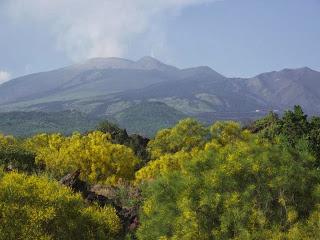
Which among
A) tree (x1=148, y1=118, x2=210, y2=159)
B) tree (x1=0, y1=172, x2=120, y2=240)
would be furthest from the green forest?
tree (x1=148, y1=118, x2=210, y2=159)

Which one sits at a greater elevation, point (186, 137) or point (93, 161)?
point (186, 137)

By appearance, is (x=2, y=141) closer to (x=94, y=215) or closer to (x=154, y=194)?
(x=154, y=194)

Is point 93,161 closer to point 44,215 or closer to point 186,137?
point 186,137

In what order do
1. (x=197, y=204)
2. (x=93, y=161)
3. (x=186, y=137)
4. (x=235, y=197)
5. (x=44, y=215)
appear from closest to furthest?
(x=44, y=215) → (x=235, y=197) → (x=197, y=204) → (x=93, y=161) → (x=186, y=137)

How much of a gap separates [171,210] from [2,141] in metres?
71.1

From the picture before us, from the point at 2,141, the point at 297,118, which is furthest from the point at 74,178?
the point at 2,141

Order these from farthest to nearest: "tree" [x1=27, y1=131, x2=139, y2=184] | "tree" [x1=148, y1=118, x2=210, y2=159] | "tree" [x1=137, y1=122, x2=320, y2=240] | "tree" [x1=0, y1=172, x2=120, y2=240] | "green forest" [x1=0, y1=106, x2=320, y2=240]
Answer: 1. "tree" [x1=148, y1=118, x2=210, y2=159]
2. "tree" [x1=27, y1=131, x2=139, y2=184]
3. "tree" [x1=137, y1=122, x2=320, y2=240]
4. "green forest" [x1=0, y1=106, x2=320, y2=240]
5. "tree" [x1=0, y1=172, x2=120, y2=240]

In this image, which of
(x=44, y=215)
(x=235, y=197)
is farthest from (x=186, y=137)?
(x=44, y=215)

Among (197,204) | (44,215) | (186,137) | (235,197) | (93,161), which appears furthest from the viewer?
(186,137)

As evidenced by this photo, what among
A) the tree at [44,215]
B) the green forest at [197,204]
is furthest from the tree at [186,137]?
the tree at [44,215]

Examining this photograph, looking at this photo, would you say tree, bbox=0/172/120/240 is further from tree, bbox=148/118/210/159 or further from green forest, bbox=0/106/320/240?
tree, bbox=148/118/210/159

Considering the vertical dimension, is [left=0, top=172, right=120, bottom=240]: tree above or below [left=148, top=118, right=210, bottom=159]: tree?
above

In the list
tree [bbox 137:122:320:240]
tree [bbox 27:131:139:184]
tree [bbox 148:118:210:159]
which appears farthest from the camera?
tree [bbox 148:118:210:159]

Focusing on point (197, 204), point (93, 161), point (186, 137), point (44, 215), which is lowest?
point (93, 161)
